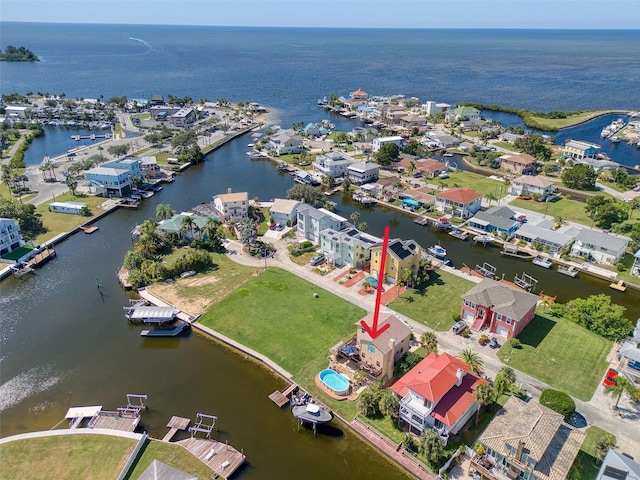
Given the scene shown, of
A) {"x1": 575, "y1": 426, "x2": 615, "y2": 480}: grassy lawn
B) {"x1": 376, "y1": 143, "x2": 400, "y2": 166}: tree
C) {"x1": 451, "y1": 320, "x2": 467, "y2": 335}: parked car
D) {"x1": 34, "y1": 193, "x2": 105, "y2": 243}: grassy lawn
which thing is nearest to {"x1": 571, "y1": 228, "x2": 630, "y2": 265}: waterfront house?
{"x1": 451, "y1": 320, "x2": 467, "y2": 335}: parked car

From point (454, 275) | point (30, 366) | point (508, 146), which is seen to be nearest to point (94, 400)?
point (30, 366)

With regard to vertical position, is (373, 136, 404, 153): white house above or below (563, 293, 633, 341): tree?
above

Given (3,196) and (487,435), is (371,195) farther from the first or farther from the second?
(3,196)

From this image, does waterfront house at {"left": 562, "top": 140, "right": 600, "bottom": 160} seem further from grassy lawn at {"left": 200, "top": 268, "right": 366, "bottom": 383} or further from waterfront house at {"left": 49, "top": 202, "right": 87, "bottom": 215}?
waterfront house at {"left": 49, "top": 202, "right": 87, "bottom": 215}

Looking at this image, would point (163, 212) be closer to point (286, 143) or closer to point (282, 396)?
point (282, 396)

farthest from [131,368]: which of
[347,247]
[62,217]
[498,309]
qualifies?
[62,217]

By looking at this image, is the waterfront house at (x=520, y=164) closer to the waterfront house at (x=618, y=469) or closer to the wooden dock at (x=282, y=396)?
the waterfront house at (x=618, y=469)
